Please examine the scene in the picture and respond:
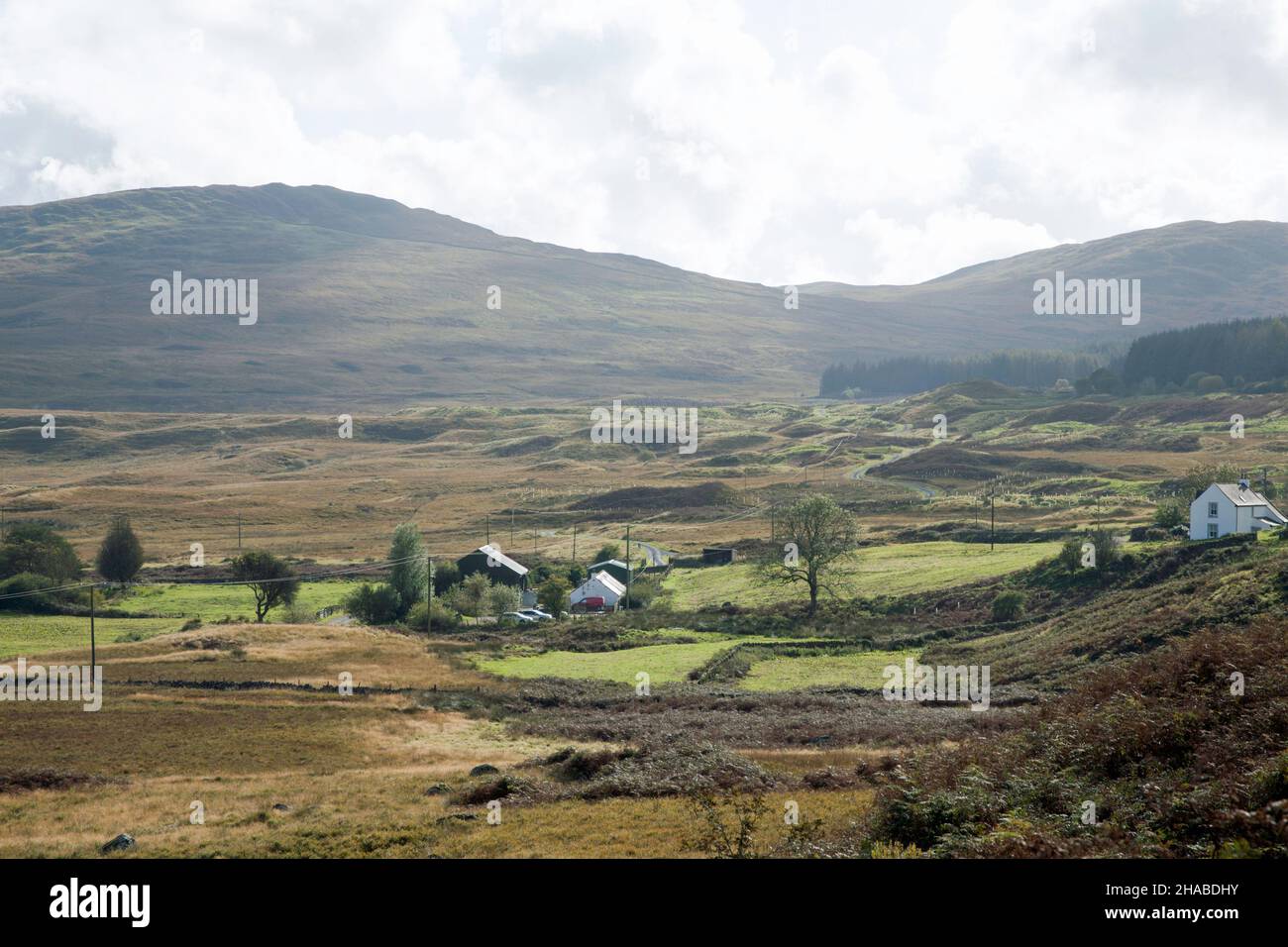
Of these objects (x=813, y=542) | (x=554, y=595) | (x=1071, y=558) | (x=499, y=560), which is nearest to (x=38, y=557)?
(x=499, y=560)

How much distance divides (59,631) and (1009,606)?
2482 inches

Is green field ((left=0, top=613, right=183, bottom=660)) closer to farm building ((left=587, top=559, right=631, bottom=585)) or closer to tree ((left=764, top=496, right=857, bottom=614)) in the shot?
farm building ((left=587, top=559, right=631, bottom=585))

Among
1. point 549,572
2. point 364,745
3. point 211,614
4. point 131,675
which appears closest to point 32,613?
point 211,614

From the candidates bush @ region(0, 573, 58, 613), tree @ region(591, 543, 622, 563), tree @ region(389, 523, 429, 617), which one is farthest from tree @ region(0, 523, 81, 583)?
tree @ region(591, 543, 622, 563)

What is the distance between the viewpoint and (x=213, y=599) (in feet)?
274

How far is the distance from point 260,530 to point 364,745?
100m

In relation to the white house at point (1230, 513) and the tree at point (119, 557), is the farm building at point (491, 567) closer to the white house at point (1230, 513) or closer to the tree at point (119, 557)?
the tree at point (119, 557)

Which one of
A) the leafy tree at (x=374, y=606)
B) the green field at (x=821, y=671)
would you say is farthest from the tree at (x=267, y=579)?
the green field at (x=821, y=671)

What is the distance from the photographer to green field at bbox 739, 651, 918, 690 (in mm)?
52906

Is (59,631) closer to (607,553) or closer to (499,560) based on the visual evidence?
(499,560)

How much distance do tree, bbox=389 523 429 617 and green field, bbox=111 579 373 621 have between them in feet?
23.4

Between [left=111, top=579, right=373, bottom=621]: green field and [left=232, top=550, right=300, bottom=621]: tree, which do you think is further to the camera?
[left=111, top=579, right=373, bottom=621]: green field

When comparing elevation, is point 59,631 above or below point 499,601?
below
